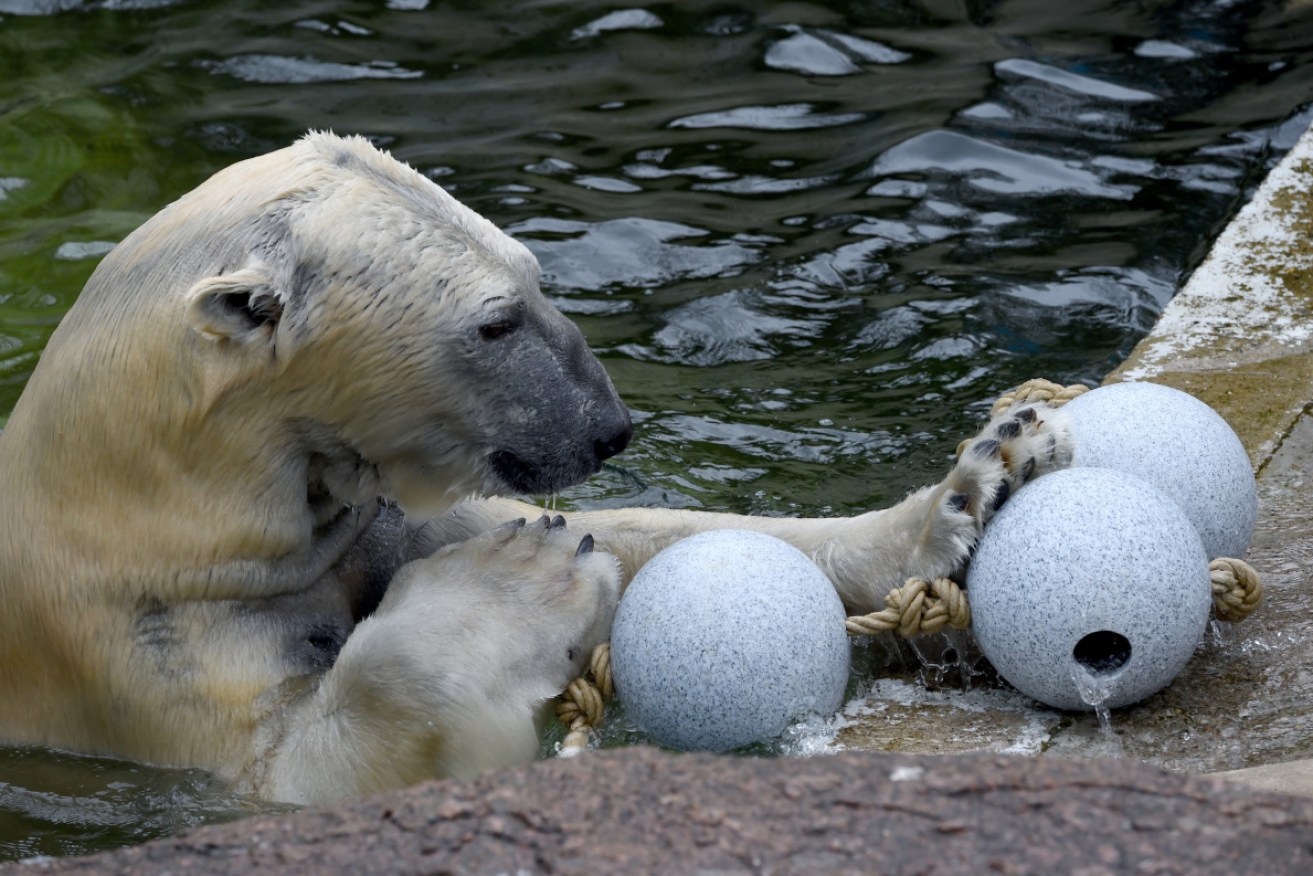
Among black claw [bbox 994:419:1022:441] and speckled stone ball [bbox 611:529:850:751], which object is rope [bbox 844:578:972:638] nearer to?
speckled stone ball [bbox 611:529:850:751]

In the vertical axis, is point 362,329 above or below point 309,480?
above

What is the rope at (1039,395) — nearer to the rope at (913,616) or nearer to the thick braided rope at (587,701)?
the rope at (913,616)

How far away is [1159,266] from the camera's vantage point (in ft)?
21.2

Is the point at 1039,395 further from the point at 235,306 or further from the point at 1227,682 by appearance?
the point at 235,306

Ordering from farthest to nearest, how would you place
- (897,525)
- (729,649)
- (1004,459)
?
(897,525)
(1004,459)
(729,649)

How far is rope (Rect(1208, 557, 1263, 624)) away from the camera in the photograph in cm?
314

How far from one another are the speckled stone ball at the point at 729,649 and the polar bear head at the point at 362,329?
0.38m

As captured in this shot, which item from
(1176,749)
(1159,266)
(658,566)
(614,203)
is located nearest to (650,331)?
(614,203)

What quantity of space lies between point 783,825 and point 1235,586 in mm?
1640

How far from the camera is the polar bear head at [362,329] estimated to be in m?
3.07

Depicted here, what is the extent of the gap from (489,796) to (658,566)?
1.31 m

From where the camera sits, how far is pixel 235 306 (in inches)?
119

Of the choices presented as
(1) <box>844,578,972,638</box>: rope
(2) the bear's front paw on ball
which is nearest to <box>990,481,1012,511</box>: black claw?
(2) the bear's front paw on ball

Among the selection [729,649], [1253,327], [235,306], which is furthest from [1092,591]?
[1253,327]
